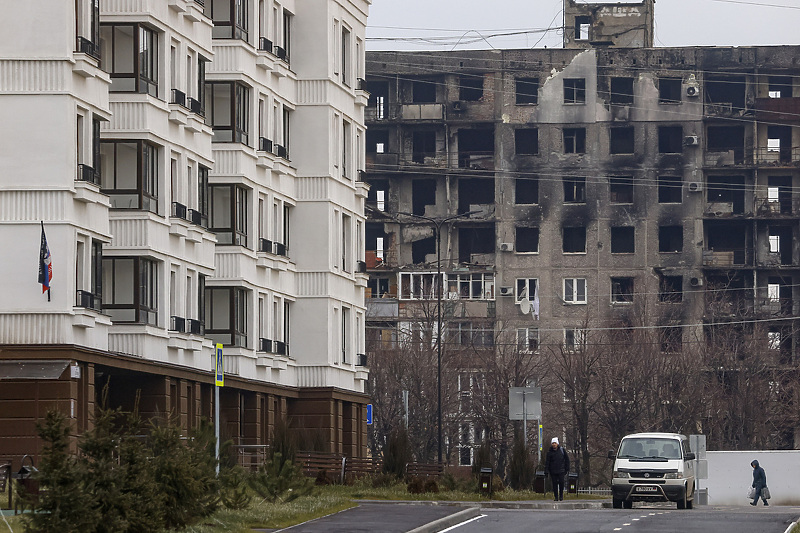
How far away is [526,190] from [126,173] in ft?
229

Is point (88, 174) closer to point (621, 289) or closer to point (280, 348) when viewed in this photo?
point (280, 348)

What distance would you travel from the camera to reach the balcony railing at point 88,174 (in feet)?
134

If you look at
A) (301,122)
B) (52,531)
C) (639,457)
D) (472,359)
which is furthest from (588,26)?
(52,531)

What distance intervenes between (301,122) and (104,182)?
47.1 feet

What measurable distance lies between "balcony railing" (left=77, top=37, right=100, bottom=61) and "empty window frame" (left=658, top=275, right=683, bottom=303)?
73.1 meters

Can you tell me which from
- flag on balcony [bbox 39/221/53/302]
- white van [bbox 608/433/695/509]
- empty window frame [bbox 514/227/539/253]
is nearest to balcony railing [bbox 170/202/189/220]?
flag on balcony [bbox 39/221/53/302]

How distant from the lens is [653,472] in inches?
1610

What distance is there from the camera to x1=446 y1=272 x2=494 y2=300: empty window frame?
112062mm

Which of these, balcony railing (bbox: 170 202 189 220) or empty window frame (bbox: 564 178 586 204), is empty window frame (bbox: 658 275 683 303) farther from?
balcony railing (bbox: 170 202 189 220)

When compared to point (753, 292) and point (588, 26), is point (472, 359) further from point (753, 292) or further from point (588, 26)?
point (588, 26)

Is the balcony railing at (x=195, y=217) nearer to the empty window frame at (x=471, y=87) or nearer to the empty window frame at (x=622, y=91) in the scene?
the empty window frame at (x=471, y=87)

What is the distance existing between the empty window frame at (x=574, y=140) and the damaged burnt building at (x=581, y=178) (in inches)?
3.7

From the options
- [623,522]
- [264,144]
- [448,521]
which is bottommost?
[623,522]

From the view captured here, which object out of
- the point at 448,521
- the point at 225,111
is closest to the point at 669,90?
the point at 225,111
